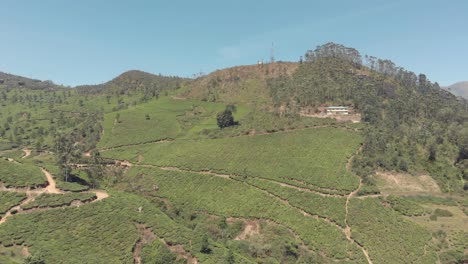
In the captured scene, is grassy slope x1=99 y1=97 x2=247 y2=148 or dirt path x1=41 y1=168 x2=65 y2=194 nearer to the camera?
dirt path x1=41 y1=168 x2=65 y2=194

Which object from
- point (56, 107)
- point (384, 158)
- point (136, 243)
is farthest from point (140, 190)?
point (56, 107)

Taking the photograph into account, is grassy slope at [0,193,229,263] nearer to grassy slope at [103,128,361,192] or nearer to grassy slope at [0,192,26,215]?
grassy slope at [0,192,26,215]

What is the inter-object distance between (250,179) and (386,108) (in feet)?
215

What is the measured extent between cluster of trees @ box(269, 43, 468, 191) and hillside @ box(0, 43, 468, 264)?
1.79ft

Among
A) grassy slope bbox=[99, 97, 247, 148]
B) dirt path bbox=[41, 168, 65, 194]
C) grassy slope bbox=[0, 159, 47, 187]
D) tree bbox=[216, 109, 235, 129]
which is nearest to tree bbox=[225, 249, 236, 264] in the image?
dirt path bbox=[41, 168, 65, 194]

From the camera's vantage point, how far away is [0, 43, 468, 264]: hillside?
44.9 metres

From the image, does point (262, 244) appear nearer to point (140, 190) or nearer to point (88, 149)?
point (140, 190)

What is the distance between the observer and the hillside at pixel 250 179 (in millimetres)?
44938

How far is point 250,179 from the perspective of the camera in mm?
79562

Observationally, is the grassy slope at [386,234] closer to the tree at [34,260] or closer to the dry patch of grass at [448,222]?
the dry patch of grass at [448,222]

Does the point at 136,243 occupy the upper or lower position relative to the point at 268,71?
lower

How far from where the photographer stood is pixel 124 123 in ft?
388

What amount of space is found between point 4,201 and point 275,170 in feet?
180

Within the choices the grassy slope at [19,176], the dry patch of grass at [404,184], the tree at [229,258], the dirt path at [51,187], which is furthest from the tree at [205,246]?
the dry patch of grass at [404,184]
